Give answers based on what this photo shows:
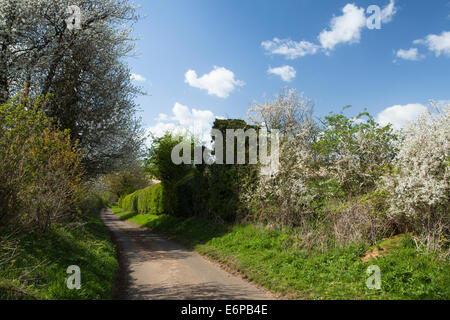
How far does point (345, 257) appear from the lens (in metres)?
6.46

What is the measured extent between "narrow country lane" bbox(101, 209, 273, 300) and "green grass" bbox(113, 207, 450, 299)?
0.50m

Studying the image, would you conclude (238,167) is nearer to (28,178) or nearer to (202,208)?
(202,208)

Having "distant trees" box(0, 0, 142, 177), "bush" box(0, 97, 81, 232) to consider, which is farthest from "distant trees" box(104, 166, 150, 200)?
"bush" box(0, 97, 81, 232)

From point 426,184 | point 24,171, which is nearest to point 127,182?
point 24,171

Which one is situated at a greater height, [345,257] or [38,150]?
[38,150]

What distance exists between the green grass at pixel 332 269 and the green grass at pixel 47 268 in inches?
135

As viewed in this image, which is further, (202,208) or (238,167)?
(202,208)

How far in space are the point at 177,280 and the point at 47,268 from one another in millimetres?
2777

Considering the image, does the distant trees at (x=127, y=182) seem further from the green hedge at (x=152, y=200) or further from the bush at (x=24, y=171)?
the bush at (x=24, y=171)

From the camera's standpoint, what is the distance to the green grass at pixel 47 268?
431 cm

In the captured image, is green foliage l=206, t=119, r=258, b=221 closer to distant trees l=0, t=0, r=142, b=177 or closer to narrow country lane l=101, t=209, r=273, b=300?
narrow country lane l=101, t=209, r=273, b=300

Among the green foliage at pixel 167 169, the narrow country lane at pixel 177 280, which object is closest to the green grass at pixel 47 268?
the narrow country lane at pixel 177 280
